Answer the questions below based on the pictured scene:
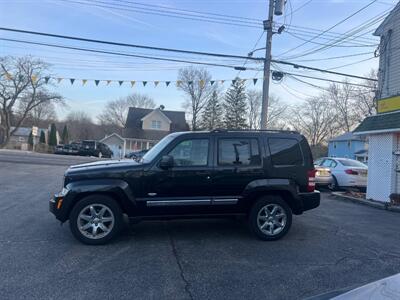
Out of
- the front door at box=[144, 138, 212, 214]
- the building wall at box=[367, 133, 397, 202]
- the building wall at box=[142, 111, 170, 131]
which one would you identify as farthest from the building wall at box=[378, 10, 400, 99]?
the building wall at box=[142, 111, 170, 131]

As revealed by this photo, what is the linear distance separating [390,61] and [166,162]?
1058cm

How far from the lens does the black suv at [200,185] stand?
6.09 m

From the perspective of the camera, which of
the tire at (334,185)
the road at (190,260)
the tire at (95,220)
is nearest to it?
the road at (190,260)

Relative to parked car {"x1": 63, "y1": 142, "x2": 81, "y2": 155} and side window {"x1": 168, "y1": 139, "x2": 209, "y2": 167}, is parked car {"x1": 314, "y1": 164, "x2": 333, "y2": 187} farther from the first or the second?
parked car {"x1": 63, "y1": 142, "x2": 81, "y2": 155}

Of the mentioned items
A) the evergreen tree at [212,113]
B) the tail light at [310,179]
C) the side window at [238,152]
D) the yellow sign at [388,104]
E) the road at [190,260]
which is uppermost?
the evergreen tree at [212,113]

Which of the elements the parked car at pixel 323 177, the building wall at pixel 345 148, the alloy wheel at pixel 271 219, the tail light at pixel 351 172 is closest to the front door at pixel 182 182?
the alloy wheel at pixel 271 219

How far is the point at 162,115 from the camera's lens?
5712 centimetres

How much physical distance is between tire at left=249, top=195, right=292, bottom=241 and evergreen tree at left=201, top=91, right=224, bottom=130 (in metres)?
55.1

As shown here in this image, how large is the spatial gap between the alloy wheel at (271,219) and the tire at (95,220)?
8.18ft

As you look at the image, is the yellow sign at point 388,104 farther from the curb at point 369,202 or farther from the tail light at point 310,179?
the tail light at point 310,179

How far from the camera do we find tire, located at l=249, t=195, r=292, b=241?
6.60 metres

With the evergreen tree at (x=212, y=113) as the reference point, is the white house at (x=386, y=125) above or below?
below

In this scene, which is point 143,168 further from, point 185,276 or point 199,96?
point 199,96

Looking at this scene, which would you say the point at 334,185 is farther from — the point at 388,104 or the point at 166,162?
the point at 166,162
